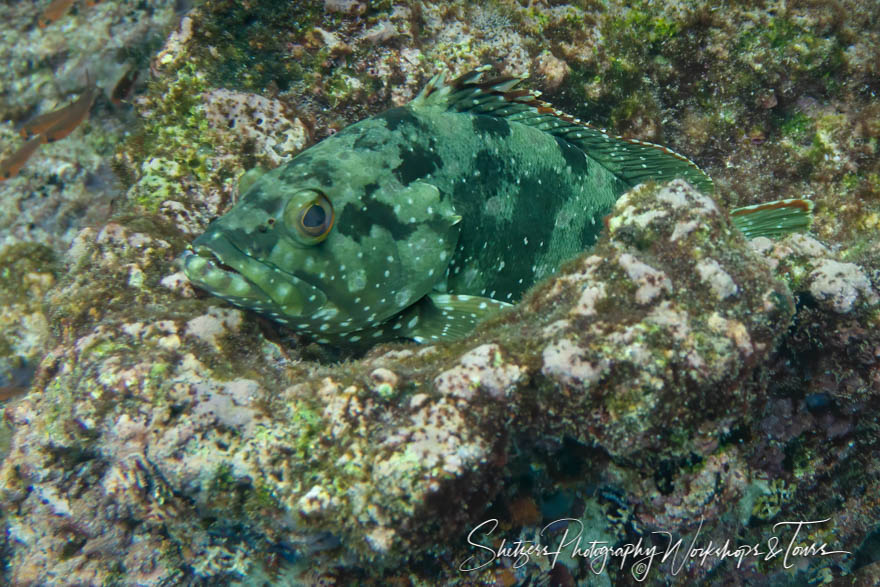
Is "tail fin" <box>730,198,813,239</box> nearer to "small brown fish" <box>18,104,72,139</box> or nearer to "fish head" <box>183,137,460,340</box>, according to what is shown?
"fish head" <box>183,137,460,340</box>

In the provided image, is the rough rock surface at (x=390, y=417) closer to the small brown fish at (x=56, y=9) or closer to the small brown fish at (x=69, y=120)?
the small brown fish at (x=69, y=120)

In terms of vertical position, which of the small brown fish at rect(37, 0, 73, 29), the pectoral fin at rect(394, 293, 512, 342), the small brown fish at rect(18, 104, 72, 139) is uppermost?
the small brown fish at rect(37, 0, 73, 29)

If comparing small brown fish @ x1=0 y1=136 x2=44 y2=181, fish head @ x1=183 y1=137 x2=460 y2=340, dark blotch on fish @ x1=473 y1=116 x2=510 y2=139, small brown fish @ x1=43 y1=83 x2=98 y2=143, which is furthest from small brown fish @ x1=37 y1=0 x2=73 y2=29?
dark blotch on fish @ x1=473 y1=116 x2=510 y2=139

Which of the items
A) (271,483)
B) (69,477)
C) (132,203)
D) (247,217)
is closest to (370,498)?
(271,483)

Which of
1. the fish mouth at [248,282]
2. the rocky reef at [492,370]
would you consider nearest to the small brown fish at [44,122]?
the rocky reef at [492,370]

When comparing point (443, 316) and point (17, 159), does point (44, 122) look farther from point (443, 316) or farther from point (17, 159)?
point (443, 316)

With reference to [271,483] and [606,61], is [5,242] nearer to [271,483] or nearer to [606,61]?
[271,483]

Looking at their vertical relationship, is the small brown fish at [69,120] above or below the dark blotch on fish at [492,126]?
below
